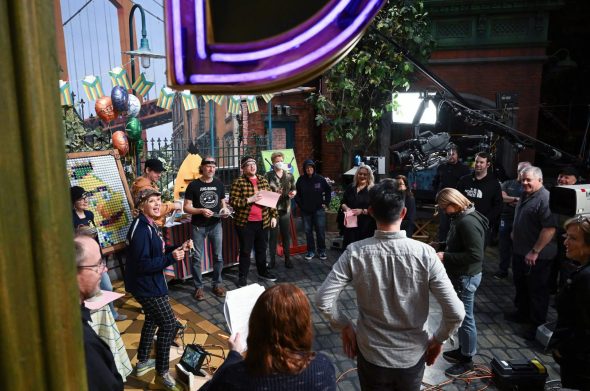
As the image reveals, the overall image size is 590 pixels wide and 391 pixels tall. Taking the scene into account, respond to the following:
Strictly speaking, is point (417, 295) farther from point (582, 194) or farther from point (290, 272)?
point (290, 272)

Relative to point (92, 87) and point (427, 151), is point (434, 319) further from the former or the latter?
point (92, 87)

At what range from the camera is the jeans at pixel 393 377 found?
2.59 meters

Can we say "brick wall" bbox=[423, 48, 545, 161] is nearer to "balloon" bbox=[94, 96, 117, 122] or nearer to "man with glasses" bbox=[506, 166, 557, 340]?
"man with glasses" bbox=[506, 166, 557, 340]

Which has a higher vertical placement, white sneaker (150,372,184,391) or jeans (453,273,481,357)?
jeans (453,273,481,357)

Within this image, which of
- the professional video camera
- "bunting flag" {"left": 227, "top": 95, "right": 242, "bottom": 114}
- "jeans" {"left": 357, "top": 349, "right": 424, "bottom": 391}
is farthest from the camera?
the professional video camera

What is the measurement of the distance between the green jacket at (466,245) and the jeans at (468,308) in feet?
0.36

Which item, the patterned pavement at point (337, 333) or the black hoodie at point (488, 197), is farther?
the black hoodie at point (488, 197)

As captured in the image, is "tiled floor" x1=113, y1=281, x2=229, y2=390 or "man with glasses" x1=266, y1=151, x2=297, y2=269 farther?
"man with glasses" x1=266, y1=151, x2=297, y2=269

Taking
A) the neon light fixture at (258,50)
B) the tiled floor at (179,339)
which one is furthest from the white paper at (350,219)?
the neon light fixture at (258,50)

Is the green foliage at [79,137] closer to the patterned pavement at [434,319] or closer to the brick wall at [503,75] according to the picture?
the patterned pavement at [434,319]

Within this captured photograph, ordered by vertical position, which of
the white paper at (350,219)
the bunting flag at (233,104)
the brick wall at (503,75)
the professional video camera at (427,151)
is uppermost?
the brick wall at (503,75)

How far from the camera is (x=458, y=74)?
11.8m

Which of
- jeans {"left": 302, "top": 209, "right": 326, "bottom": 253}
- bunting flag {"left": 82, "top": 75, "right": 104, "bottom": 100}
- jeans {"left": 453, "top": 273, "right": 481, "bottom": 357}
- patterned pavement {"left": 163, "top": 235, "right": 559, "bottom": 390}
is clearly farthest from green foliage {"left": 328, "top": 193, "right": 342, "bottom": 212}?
jeans {"left": 453, "top": 273, "right": 481, "bottom": 357}

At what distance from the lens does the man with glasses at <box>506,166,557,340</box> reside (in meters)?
4.72
